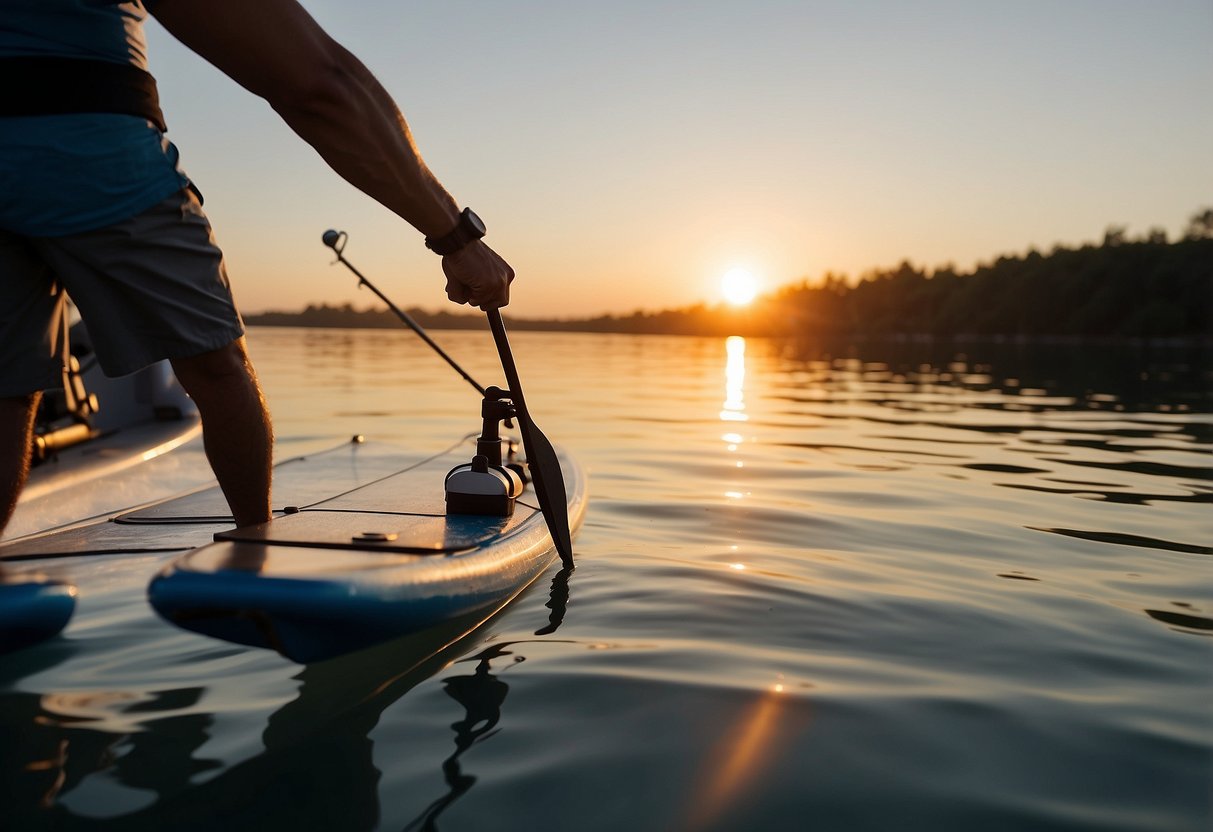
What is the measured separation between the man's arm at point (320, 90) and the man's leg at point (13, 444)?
98 cm

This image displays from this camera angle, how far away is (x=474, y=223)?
7.82 feet

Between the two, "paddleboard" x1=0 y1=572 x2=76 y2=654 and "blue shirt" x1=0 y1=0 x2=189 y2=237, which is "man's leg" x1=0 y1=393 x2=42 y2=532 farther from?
"blue shirt" x1=0 y1=0 x2=189 y2=237

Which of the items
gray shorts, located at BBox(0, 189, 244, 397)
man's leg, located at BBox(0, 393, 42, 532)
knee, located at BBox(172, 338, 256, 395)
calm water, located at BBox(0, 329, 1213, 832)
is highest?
gray shorts, located at BBox(0, 189, 244, 397)

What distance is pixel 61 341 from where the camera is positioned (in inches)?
89.4

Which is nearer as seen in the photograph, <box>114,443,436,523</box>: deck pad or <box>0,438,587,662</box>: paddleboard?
<box>0,438,587,662</box>: paddleboard

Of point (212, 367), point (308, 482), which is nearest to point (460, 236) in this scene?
point (212, 367)

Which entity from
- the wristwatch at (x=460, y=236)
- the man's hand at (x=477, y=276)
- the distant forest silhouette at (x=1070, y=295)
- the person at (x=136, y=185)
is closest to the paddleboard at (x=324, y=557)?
the person at (x=136, y=185)

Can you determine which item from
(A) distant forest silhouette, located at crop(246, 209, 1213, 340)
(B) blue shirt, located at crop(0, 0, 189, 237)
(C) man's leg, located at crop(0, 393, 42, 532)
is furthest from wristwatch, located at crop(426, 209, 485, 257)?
(A) distant forest silhouette, located at crop(246, 209, 1213, 340)

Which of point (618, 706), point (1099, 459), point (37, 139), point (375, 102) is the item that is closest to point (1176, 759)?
point (618, 706)

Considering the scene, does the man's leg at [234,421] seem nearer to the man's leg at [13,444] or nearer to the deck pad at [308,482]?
the man's leg at [13,444]

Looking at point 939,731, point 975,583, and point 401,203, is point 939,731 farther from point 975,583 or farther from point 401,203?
point 401,203

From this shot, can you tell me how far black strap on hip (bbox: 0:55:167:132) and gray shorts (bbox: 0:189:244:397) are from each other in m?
0.23

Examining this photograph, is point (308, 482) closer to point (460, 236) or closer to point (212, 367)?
point (212, 367)

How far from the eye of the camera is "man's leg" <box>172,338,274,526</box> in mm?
2152
